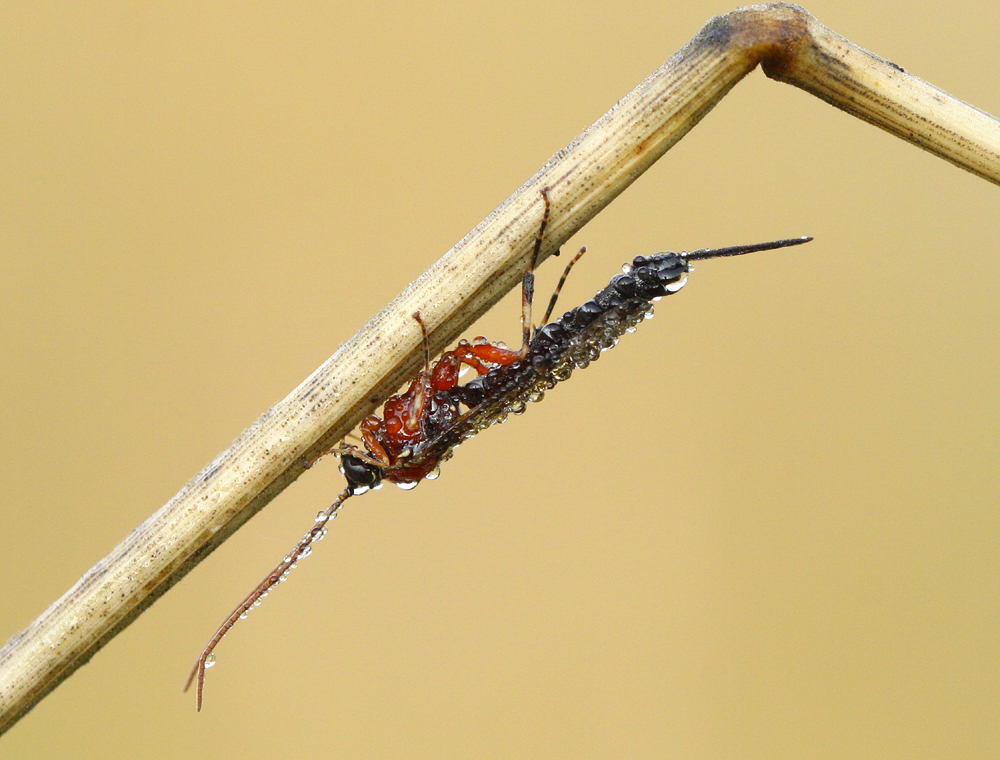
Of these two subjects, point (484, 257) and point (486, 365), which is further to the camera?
point (486, 365)

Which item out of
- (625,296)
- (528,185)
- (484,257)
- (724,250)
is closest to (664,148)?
(528,185)

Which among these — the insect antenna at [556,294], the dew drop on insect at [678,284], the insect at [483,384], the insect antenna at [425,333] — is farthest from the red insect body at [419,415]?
the insect antenna at [425,333]

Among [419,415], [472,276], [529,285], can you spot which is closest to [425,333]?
[472,276]

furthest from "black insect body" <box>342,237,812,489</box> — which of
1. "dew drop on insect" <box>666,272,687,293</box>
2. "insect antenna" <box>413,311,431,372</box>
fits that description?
"insect antenna" <box>413,311,431,372</box>

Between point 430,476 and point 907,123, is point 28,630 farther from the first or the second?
point 907,123

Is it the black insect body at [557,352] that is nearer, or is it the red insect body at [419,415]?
the black insect body at [557,352]

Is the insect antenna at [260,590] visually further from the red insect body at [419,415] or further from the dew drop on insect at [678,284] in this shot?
the dew drop on insect at [678,284]

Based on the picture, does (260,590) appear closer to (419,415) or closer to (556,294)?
(419,415)

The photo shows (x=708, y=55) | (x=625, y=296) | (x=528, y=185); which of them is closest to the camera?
(x=708, y=55)
